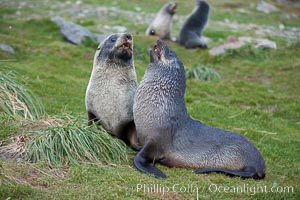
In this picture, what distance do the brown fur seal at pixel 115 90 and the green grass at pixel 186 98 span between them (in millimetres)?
458

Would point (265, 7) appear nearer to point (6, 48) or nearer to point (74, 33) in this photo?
point (74, 33)

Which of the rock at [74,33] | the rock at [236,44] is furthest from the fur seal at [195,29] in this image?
the rock at [74,33]

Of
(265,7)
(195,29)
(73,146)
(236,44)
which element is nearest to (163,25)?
(195,29)

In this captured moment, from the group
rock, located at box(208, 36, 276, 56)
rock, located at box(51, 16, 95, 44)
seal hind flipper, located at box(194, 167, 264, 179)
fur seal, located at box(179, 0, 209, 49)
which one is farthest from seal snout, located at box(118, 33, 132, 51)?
fur seal, located at box(179, 0, 209, 49)

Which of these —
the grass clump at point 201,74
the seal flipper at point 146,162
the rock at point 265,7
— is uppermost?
the seal flipper at point 146,162

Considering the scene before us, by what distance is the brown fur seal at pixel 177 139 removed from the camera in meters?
6.88

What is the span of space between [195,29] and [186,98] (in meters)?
6.90

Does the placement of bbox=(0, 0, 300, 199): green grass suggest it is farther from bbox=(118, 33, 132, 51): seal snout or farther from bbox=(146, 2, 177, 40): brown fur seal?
bbox=(146, 2, 177, 40): brown fur seal

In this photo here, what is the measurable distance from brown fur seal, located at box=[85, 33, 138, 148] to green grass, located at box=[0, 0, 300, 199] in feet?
1.50

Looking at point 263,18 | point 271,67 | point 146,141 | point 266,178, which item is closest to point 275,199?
point 266,178

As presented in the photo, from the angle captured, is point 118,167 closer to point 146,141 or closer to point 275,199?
point 146,141

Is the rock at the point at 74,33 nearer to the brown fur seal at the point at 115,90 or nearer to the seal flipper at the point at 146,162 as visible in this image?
the brown fur seal at the point at 115,90

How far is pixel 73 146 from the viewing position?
6.65 metres

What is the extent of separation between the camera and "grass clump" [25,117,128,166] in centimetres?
654
